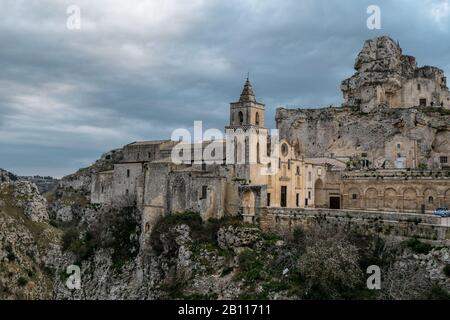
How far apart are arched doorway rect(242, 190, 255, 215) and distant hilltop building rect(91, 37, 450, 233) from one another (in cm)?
8

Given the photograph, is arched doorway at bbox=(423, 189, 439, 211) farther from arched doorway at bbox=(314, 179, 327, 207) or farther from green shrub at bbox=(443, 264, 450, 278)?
green shrub at bbox=(443, 264, 450, 278)

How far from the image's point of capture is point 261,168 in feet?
125

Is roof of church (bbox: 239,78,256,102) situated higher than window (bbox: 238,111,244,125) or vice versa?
roof of church (bbox: 239,78,256,102)

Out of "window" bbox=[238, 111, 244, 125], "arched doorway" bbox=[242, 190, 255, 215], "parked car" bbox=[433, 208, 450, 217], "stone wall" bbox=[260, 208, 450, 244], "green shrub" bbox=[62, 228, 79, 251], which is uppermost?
"window" bbox=[238, 111, 244, 125]

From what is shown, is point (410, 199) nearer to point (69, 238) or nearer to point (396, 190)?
point (396, 190)

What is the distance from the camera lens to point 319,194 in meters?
45.1

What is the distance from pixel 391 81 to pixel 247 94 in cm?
2254

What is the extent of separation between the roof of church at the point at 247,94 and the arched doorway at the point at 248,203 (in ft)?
24.8

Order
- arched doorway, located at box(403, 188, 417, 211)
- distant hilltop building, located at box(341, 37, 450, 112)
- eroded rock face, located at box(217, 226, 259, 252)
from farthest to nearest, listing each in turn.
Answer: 1. distant hilltop building, located at box(341, 37, 450, 112)
2. arched doorway, located at box(403, 188, 417, 211)
3. eroded rock face, located at box(217, 226, 259, 252)

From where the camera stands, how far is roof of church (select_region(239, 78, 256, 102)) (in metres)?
38.8

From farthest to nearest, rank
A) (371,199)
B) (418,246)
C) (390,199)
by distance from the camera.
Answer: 1. (371,199)
2. (390,199)
3. (418,246)

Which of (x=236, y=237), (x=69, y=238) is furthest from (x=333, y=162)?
(x=69, y=238)

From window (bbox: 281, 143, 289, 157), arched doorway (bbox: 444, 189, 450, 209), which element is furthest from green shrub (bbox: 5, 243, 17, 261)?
arched doorway (bbox: 444, 189, 450, 209)

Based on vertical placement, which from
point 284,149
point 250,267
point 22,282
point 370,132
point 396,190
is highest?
point 370,132
